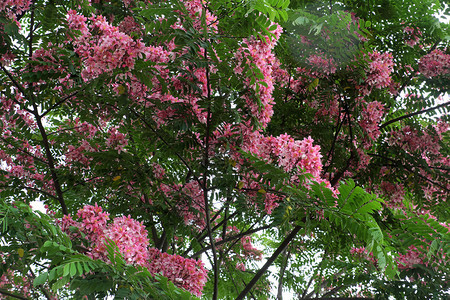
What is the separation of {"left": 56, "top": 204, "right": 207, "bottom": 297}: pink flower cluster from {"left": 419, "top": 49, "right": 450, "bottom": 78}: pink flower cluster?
3.63 metres

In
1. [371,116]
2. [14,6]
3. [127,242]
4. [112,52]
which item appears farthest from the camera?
[371,116]

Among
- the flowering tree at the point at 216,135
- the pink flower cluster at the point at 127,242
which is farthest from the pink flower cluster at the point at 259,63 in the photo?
the pink flower cluster at the point at 127,242

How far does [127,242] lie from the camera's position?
10.3ft

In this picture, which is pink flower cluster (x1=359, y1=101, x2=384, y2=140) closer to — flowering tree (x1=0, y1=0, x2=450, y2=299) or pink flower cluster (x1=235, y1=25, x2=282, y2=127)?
flowering tree (x1=0, y1=0, x2=450, y2=299)

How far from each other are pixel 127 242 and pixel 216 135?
4.39 feet

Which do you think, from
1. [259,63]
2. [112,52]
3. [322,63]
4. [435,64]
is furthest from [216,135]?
[435,64]

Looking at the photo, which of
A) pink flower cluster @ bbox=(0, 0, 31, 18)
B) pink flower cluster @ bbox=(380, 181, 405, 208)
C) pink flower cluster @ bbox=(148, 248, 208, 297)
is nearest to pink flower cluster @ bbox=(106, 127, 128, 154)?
pink flower cluster @ bbox=(148, 248, 208, 297)

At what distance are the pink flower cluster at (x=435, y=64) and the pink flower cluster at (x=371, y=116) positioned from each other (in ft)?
2.49

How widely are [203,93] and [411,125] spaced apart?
3075 millimetres

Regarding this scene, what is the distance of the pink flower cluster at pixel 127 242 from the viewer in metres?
3.10

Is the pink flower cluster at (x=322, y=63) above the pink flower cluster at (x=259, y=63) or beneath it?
above

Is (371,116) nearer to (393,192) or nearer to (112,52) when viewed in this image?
(393,192)

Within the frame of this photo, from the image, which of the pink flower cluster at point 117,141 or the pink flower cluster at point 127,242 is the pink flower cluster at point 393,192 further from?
the pink flower cluster at point 117,141

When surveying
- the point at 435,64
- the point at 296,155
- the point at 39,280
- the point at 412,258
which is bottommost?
the point at 39,280
